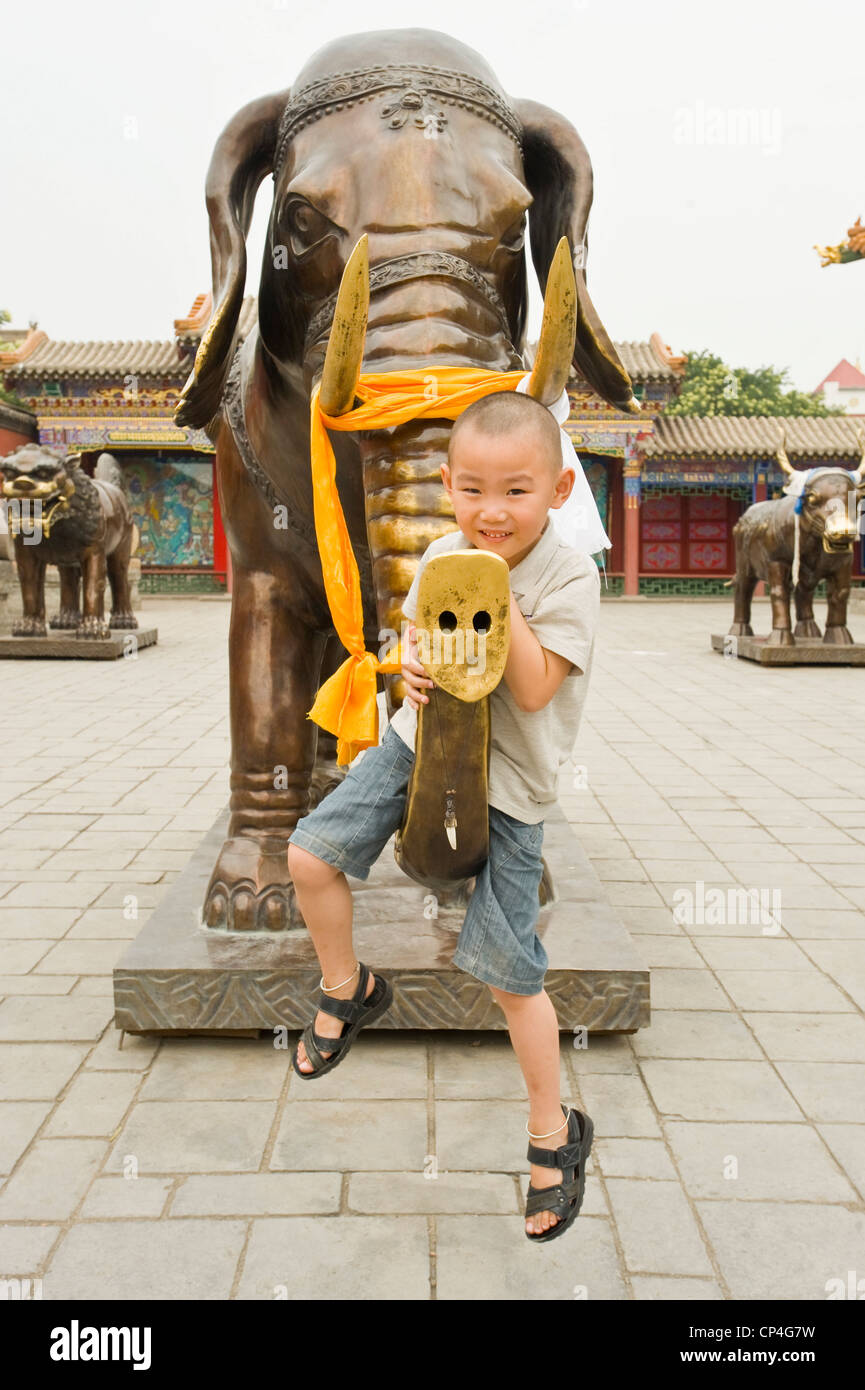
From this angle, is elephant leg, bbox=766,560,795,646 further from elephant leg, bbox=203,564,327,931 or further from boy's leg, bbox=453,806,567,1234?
boy's leg, bbox=453,806,567,1234

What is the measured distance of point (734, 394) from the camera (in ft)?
130

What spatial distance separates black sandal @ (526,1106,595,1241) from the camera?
1.77m

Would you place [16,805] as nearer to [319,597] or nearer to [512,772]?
[319,597]

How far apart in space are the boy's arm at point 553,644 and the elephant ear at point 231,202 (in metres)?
1.33

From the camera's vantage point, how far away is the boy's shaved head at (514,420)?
1.56 m

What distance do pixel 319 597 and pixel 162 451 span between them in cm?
2087

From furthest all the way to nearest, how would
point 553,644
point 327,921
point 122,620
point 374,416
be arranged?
1. point 122,620
2. point 374,416
3. point 327,921
4. point 553,644

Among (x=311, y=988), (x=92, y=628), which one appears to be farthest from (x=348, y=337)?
(x=92, y=628)

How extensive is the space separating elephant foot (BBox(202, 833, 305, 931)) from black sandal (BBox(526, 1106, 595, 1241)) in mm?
1151

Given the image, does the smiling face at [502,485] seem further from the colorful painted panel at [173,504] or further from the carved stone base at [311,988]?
the colorful painted panel at [173,504]

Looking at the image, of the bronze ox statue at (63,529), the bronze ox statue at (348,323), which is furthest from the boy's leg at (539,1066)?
the bronze ox statue at (63,529)

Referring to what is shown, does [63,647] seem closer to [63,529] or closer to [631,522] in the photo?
[63,529]

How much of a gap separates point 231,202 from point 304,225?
40 centimetres

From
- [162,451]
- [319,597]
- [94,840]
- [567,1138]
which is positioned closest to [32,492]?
[94,840]
